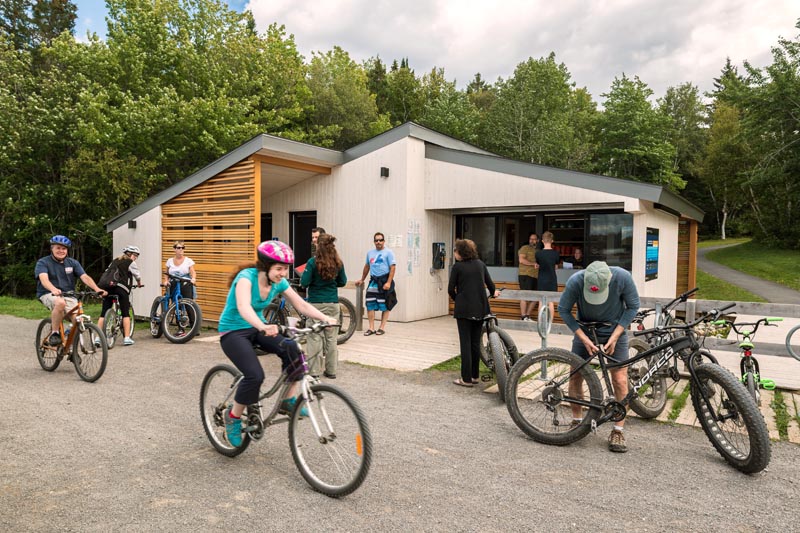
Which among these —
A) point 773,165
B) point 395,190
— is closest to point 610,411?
point 395,190

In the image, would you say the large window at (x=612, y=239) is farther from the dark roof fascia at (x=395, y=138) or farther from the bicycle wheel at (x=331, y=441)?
the bicycle wheel at (x=331, y=441)

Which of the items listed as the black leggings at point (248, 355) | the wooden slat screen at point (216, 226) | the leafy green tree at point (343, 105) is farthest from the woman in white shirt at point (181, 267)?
the leafy green tree at point (343, 105)

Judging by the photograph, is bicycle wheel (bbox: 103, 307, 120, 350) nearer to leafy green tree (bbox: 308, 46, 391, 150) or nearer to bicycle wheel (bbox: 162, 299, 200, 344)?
bicycle wheel (bbox: 162, 299, 200, 344)

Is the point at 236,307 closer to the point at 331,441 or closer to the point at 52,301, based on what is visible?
the point at 331,441

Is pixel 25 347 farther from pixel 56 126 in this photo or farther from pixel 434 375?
pixel 56 126

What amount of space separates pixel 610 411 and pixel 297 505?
2.41 m

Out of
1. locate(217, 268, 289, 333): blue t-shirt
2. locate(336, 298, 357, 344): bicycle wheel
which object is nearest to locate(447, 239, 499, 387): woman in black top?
locate(217, 268, 289, 333): blue t-shirt

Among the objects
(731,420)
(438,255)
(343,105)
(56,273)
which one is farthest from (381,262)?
(343,105)

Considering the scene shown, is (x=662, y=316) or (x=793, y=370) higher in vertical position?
(x=662, y=316)

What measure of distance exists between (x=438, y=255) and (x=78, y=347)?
6.93 meters

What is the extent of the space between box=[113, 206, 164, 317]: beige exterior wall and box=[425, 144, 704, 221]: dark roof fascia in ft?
19.4

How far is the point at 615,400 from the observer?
421 cm

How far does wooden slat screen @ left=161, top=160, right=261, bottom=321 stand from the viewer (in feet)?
33.2

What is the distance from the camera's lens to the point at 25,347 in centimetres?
884
